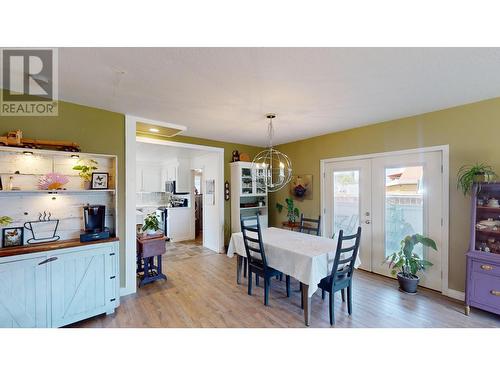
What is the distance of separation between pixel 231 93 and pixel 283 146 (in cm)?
289

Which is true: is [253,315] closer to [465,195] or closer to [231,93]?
[231,93]

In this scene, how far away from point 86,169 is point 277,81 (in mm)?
2343

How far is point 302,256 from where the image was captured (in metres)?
2.14

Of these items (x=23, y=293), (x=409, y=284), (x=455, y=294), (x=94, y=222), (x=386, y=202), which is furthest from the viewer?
(x=386, y=202)

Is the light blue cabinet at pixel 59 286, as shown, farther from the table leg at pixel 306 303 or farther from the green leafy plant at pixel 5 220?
the table leg at pixel 306 303

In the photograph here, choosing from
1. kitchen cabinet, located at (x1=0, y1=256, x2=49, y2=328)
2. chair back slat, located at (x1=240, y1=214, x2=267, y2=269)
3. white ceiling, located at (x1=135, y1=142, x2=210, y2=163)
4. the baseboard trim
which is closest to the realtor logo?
kitchen cabinet, located at (x1=0, y1=256, x2=49, y2=328)

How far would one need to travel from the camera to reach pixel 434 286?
281 cm

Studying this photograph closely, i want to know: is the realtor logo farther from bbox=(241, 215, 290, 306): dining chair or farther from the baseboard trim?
the baseboard trim

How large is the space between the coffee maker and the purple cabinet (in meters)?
4.09

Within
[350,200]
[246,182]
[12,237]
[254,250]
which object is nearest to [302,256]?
[254,250]

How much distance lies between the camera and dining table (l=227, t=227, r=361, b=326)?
2.06m

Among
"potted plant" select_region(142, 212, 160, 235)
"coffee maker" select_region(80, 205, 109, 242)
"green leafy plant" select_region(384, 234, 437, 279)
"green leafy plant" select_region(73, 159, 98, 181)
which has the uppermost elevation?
"green leafy plant" select_region(73, 159, 98, 181)

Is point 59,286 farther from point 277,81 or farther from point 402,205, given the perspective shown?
point 402,205
